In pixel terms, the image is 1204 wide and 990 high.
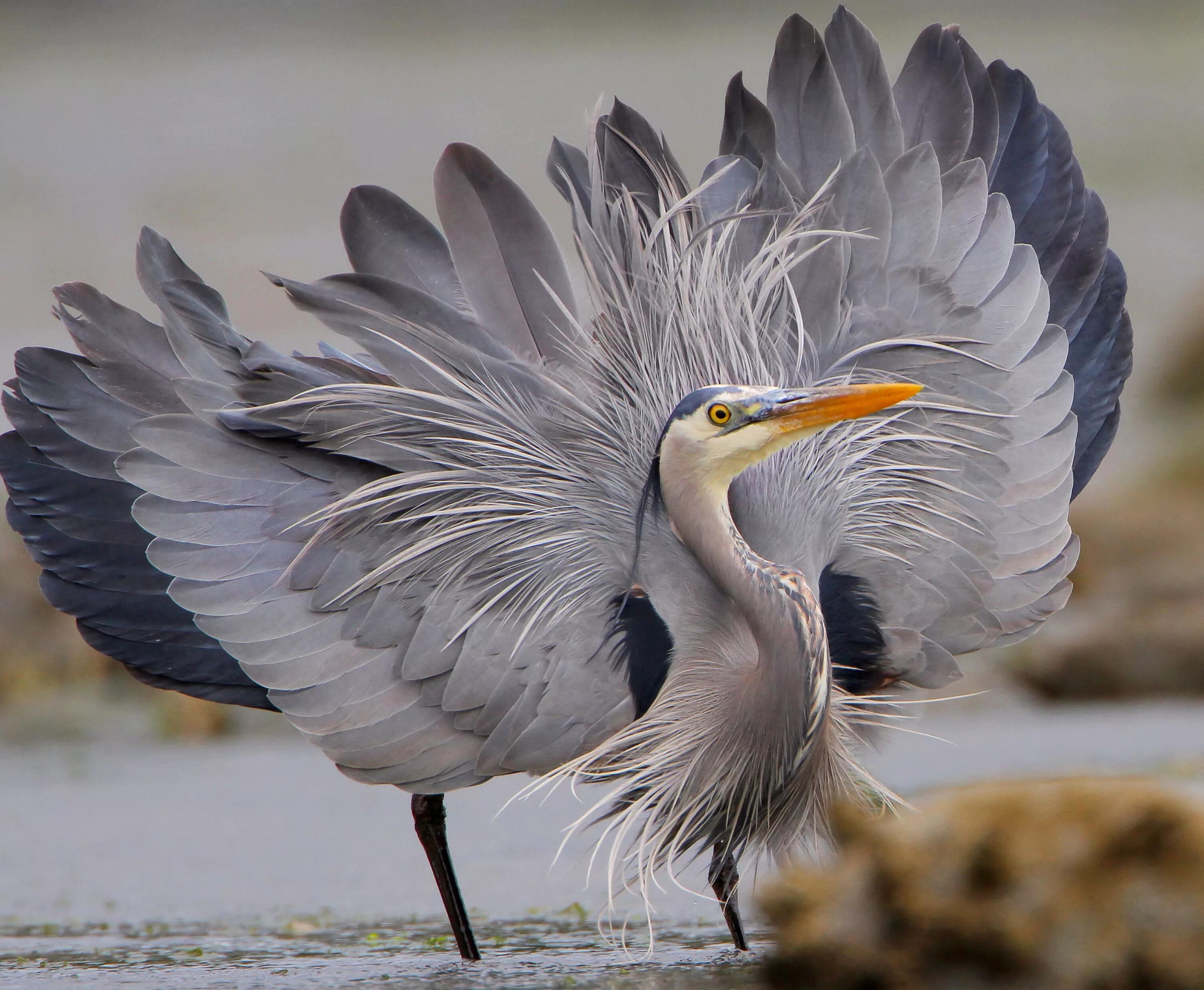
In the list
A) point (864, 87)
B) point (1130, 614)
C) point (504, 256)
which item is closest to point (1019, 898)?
point (504, 256)

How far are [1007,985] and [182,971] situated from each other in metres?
2.69

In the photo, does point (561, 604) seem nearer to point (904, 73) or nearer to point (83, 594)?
point (83, 594)

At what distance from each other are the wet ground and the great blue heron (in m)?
0.38

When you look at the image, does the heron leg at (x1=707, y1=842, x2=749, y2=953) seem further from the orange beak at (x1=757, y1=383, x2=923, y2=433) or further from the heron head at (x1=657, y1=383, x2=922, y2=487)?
the orange beak at (x1=757, y1=383, x2=923, y2=433)

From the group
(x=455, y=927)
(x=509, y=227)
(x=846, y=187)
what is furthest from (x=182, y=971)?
(x=846, y=187)

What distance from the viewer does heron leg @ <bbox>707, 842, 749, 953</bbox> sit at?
5.26 meters

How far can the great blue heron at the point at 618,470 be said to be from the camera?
509 centimetres

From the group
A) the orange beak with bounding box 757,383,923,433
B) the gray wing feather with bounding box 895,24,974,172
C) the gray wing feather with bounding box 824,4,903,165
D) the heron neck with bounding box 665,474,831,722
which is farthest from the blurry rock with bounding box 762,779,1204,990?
the gray wing feather with bounding box 895,24,974,172

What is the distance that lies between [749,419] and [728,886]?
143cm

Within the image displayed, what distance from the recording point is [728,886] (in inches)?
209

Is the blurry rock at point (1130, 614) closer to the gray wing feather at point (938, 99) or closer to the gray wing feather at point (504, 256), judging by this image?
the gray wing feather at point (938, 99)

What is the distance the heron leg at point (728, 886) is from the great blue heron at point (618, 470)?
14mm

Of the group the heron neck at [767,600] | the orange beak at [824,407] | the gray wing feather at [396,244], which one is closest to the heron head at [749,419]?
the orange beak at [824,407]

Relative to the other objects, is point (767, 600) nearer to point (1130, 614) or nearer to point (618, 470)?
point (618, 470)
